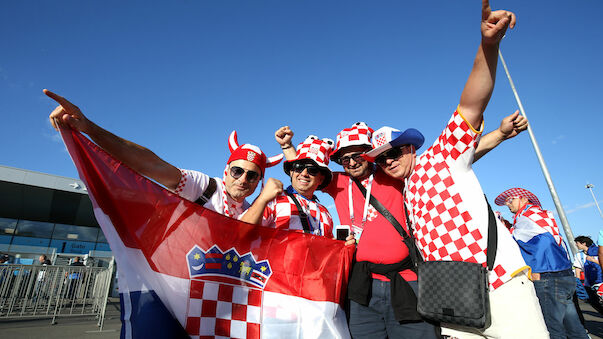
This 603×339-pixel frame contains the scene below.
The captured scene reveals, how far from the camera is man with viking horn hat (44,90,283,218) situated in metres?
2.03

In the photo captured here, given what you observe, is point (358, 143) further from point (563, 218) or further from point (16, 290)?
point (563, 218)

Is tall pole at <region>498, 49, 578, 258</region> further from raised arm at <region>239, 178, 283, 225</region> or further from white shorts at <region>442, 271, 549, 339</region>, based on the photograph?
raised arm at <region>239, 178, 283, 225</region>

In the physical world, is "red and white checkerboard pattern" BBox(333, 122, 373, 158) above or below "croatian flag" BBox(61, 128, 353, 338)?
above

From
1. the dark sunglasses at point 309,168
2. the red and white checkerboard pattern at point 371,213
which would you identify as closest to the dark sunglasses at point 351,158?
the dark sunglasses at point 309,168

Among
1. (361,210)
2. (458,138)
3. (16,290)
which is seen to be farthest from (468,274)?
(16,290)

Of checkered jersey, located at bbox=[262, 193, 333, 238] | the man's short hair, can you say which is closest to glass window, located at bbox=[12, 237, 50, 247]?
checkered jersey, located at bbox=[262, 193, 333, 238]

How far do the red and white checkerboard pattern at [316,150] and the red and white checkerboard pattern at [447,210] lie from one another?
3.52 ft

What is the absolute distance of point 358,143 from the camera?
2840mm

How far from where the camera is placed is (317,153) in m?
3.05

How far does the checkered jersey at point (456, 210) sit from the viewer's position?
1887 millimetres

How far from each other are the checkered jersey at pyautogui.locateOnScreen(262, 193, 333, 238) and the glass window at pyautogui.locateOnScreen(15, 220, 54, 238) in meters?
22.6

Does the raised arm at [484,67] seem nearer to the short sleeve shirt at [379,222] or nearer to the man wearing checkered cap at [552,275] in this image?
the short sleeve shirt at [379,222]

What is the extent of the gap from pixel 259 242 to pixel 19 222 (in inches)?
912

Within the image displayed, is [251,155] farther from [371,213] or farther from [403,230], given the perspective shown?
[403,230]
